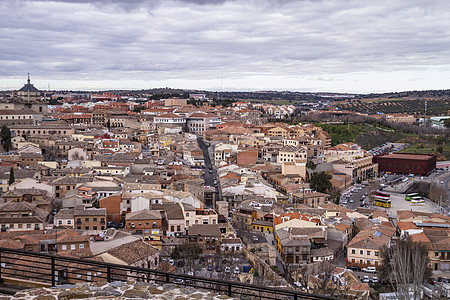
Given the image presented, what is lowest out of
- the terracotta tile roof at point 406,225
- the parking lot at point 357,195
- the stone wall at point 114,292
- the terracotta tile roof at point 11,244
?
the parking lot at point 357,195

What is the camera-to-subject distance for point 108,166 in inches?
591

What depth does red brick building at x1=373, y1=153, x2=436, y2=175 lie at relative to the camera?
21.3m

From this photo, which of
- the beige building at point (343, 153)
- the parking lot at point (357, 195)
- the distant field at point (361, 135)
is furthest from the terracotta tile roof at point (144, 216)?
the distant field at point (361, 135)

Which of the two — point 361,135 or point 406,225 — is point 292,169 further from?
point 361,135

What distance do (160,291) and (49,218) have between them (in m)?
8.57

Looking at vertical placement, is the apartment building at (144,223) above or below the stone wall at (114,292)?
below

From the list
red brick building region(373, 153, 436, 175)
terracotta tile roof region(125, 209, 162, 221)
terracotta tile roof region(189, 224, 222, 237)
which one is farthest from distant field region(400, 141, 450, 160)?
terracotta tile roof region(125, 209, 162, 221)

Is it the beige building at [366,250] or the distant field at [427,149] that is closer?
the beige building at [366,250]

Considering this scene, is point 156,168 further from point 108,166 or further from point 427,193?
point 427,193

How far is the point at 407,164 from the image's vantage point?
21.7 metres

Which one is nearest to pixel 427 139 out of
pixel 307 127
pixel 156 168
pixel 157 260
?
pixel 307 127

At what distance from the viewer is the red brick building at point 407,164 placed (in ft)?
70.0

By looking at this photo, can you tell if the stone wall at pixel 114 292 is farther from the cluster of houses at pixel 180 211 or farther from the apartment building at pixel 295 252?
the apartment building at pixel 295 252

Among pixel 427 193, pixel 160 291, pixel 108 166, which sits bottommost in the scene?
pixel 427 193
